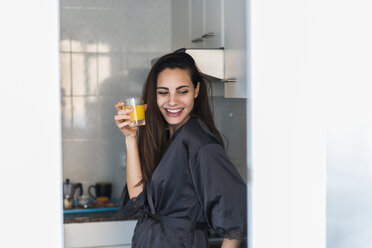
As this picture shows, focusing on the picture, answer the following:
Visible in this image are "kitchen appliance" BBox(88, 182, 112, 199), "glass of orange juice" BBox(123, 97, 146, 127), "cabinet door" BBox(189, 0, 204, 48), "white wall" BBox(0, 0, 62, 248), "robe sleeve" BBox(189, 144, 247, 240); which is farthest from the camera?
"kitchen appliance" BBox(88, 182, 112, 199)

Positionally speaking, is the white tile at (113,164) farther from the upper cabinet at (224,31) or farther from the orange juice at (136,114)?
the orange juice at (136,114)

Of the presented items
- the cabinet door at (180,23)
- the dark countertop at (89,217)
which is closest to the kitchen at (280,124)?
the cabinet door at (180,23)

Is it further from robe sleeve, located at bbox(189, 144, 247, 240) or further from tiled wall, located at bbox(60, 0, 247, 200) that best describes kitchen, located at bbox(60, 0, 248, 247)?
robe sleeve, located at bbox(189, 144, 247, 240)

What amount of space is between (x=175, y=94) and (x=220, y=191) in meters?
0.43

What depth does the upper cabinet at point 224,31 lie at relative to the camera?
155cm

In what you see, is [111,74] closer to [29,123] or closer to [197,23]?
[197,23]

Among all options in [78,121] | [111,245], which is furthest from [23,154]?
[78,121]

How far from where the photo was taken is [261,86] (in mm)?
957

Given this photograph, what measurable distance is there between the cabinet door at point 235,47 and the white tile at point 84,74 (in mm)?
1397

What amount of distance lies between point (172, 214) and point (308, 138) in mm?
819

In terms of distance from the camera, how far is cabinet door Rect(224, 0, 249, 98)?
1.52 meters

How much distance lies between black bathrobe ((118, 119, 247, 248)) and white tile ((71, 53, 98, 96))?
1.45m

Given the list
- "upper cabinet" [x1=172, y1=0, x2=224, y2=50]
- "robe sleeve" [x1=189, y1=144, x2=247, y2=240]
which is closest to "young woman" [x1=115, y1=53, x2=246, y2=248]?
"robe sleeve" [x1=189, y1=144, x2=247, y2=240]

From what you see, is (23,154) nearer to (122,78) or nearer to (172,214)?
(172,214)
